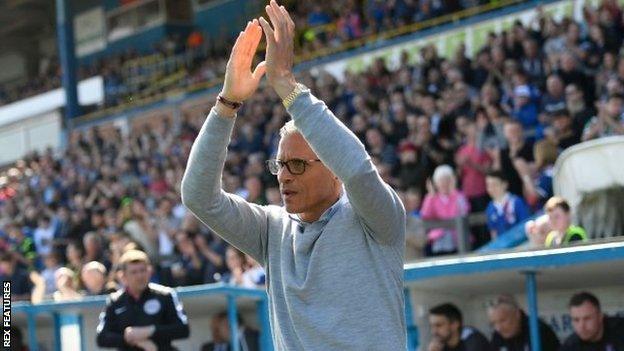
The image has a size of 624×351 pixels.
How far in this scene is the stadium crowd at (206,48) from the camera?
19.3 m

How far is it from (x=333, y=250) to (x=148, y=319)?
4.95m

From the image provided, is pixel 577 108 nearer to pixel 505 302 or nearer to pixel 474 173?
pixel 474 173

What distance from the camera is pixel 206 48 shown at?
27328 mm

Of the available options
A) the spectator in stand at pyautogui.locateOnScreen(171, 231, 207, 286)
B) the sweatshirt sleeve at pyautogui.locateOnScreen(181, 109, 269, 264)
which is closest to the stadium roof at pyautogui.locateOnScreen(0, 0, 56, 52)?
the spectator in stand at pyautogui.locateOnScreen(171, 231, 207, 286)

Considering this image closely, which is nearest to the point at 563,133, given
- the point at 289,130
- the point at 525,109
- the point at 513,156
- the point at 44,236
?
the point at 513,156

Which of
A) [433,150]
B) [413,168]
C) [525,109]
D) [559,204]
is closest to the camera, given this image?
[559,204]

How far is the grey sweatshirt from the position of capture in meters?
3.24

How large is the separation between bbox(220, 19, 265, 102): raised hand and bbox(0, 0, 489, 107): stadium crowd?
14846 millimetres

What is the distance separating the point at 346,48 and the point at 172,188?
395 cm

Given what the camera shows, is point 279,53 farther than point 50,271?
No

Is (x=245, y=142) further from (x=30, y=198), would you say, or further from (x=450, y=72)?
(x=30, y=198)

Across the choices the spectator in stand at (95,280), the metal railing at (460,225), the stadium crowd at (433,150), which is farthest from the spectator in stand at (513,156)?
the spectator in stand at (95,280)

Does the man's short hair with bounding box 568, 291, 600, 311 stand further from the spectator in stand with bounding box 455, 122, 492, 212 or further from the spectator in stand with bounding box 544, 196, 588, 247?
the spectator in stand with bounding box 455, 122, 492, 212

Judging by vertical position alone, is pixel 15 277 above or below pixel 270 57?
above
